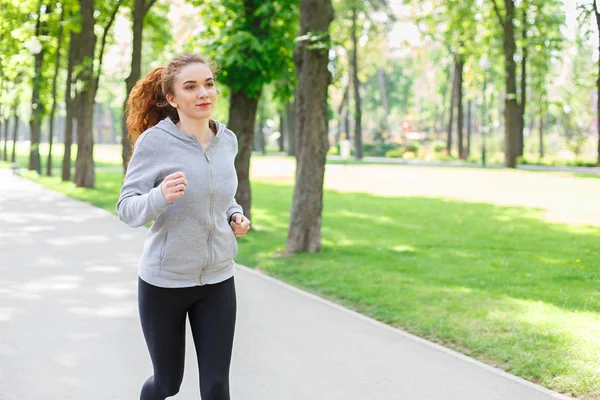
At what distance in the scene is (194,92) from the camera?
137 inches

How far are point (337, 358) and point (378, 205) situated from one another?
1374cm

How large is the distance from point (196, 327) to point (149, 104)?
99 cm

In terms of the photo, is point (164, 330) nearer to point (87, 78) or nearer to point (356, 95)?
point (87, 78)

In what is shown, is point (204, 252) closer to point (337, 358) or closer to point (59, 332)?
point (337, 358)

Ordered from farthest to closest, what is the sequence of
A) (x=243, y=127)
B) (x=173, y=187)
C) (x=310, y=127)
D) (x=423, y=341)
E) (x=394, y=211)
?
(x=394, y=211) → (x=243, y=127) → (x=310, y=127) → (x=423, y=341) → (x=173, y=187)

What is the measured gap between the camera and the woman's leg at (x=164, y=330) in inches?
136

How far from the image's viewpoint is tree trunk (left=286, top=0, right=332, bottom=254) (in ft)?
35.8

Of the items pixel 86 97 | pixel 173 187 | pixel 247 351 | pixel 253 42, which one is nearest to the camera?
pixel 173 187

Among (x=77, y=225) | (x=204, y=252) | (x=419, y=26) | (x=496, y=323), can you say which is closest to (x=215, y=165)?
(x=204, y=252)

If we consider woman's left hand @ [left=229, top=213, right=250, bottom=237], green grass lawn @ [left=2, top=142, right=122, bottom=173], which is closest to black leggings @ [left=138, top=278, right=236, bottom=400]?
woman's left hand @ [left=229, top=213, right=250, bottom=237]

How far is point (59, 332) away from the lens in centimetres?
653

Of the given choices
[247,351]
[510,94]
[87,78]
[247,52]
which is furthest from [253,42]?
[510,94]

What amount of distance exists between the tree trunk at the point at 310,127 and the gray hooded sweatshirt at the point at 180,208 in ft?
24.5

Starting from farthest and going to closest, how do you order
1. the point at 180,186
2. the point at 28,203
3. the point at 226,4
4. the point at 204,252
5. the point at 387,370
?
the point at 28,203 → the point at 226,4 → the point at 387,370 → the point at 204,252 → the point at 180,186
